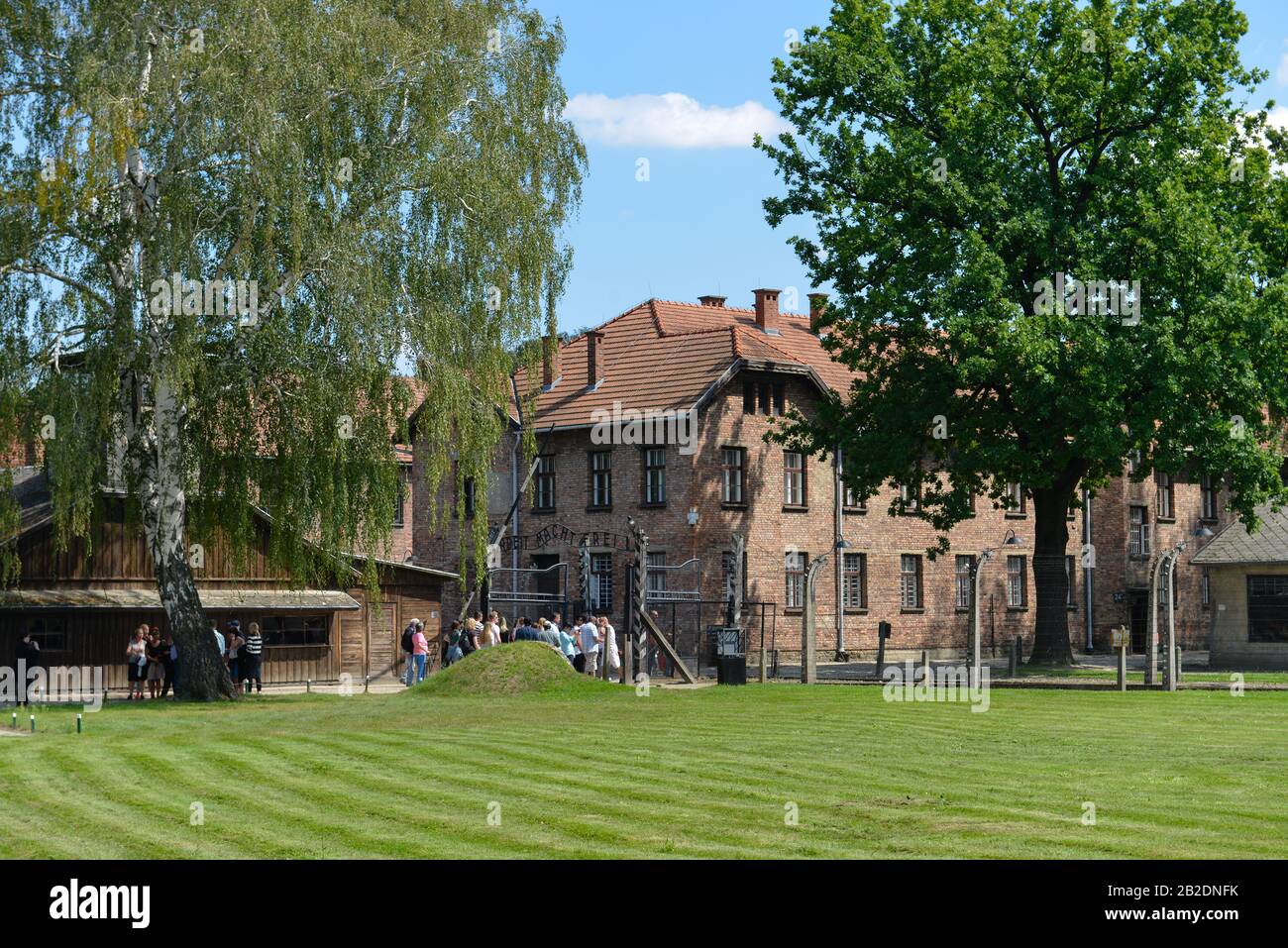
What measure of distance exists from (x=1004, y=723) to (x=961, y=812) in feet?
35.8

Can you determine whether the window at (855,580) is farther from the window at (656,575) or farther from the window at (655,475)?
the window at (655,475)

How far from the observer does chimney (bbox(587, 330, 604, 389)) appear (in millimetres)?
56500

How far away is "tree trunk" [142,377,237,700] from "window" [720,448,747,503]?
21.2 meters

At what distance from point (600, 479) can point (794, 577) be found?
6704mm

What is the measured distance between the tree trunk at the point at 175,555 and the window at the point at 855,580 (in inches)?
1021

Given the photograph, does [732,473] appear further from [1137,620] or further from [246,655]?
[1137,620]

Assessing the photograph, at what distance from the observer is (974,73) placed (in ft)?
138

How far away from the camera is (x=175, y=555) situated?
34.2 metres

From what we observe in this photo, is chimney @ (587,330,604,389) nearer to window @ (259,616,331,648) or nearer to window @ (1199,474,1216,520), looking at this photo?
window @ (259,616,331,648)

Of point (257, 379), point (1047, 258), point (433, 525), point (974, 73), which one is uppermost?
point (974, 73)

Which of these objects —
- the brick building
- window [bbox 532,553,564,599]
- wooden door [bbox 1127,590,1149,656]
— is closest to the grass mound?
the brick building

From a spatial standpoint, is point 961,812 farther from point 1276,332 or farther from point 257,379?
point 1276,332
